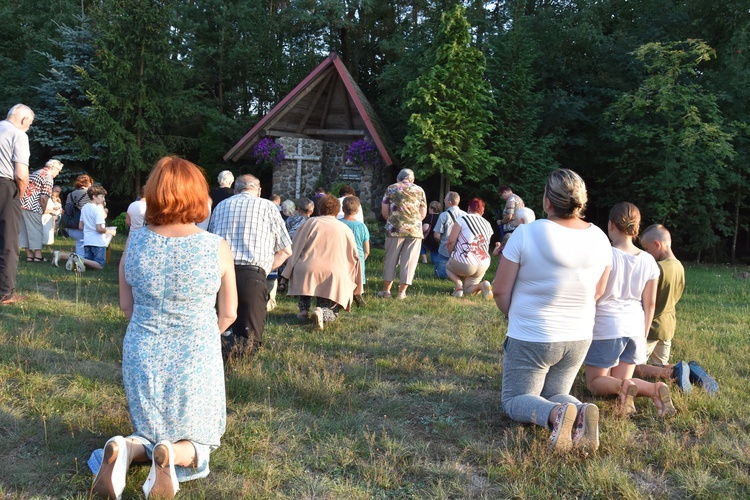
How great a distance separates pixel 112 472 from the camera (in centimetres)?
292

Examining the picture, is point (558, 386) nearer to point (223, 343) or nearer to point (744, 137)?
point (223, 343)

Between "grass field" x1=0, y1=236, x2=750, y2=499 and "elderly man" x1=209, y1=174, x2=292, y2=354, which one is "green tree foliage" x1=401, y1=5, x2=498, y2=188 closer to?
"grass field" x1=0, y1=236, x2=750, y2=499

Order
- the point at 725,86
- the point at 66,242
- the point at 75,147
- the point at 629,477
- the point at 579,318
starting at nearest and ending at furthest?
the point at 629,477 → the point at 579,318 → the point at 66,242 → the point at 725,86 → the point at 75,147

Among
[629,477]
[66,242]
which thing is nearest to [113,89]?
[66,242]

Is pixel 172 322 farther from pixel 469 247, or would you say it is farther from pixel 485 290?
pixel 485 290

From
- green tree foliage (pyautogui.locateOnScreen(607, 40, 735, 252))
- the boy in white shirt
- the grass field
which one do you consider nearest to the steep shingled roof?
green tree foliage (pyautogui.locateOnScreen(607, 40, 735, 252))

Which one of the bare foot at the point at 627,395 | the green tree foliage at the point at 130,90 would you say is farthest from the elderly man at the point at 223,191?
the green tree foliage at the point at 130,90

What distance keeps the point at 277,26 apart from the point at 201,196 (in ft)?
77.6

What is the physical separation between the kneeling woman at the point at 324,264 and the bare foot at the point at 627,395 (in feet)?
11.5

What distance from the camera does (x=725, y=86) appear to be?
17.4 meters

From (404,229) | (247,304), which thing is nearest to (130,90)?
(404,229)

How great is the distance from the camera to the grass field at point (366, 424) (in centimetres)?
331

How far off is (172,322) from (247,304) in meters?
2.28

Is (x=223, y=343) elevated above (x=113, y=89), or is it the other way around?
(x=113, y=89)
